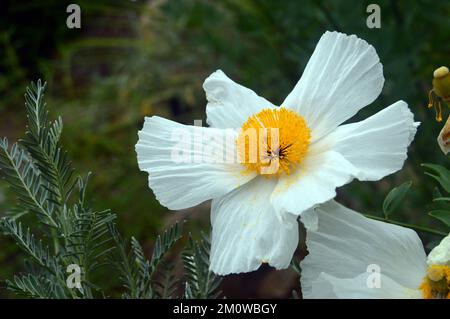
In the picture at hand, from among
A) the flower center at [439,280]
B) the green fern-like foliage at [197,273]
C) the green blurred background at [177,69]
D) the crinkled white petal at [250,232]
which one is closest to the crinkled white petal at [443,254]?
the flower center at [439,280]

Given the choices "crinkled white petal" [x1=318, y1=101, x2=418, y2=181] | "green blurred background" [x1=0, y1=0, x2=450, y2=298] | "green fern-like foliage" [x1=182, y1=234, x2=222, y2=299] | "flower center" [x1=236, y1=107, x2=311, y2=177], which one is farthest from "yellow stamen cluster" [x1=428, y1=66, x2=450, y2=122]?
"green blurred background" [x1=0, y1=0, x2=450, y2=298]

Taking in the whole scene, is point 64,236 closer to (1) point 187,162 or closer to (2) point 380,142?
(1) point 187,162

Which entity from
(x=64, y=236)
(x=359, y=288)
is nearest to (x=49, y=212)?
(x=64, y=236)

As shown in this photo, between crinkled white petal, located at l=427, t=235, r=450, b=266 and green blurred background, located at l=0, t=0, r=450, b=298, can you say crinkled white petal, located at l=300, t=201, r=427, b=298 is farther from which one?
green blurred background, located at l=0, t=0, r=450, b=298

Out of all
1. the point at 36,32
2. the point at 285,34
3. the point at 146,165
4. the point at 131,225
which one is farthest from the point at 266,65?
the point at 36,32
